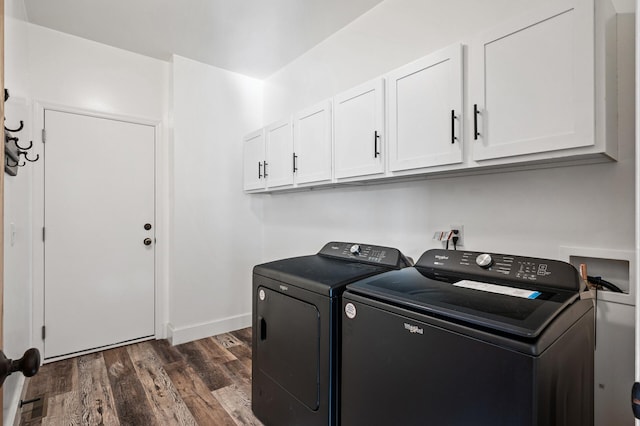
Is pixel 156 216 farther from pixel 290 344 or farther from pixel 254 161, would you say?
pixel 290 344

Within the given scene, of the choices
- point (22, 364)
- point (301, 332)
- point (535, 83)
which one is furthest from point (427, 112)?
point (22, 364)

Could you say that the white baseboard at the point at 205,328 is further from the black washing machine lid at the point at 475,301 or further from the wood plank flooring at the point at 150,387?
the black washing machine lid at the point at 475,301

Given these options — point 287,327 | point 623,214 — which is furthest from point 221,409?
point 623,214

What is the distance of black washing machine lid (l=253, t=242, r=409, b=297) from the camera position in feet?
5.05

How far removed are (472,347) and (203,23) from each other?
9.27ft

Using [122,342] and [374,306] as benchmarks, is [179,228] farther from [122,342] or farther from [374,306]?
[374,306]

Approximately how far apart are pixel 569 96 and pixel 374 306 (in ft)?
3.45

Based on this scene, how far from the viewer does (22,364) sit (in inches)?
26.5

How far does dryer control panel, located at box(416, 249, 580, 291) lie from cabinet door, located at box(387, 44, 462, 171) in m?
0.47

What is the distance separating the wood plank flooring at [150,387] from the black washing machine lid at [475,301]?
51.4 inches

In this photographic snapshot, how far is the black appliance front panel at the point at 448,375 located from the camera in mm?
869

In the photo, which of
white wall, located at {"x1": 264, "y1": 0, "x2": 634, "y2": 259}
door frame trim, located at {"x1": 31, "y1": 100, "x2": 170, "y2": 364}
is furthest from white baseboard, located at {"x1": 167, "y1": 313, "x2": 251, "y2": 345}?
white wall, located at {"x1": 264, "y1": 0, "x2": 634, "y2": 259}

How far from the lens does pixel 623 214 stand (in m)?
1.29

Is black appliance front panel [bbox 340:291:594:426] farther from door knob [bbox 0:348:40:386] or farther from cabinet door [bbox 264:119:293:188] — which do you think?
cabinet door [bbox 264:119:293:188]
